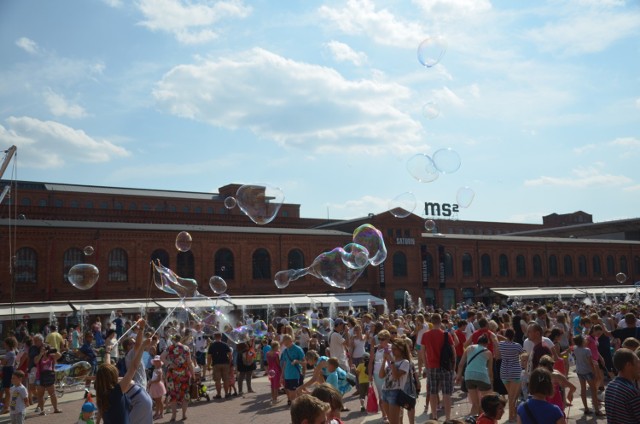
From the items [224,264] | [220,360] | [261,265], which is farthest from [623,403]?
[261,265]

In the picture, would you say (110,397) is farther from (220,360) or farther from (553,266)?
(553,266)

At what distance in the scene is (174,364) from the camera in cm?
1325

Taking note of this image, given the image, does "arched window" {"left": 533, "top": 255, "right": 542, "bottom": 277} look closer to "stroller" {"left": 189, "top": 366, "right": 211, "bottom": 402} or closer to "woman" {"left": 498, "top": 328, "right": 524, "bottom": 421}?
"stroller" {"left": 189, "top": 366, "right": 211, "bottom": 402}

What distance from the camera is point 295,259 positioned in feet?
155

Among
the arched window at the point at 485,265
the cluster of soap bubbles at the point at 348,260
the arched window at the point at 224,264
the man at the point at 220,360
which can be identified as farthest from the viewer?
the arched window at the point at 485,265

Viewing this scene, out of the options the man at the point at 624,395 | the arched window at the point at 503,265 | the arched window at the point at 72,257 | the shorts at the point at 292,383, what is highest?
the arched window at the point at 72,257

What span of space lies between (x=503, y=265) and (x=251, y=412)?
48985 millimetres

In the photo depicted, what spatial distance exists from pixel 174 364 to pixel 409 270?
132 ft

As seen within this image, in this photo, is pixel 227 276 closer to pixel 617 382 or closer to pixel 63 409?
pixel 63 409

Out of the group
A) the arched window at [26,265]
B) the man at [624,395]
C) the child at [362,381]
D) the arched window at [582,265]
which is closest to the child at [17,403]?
the child at [362,381]

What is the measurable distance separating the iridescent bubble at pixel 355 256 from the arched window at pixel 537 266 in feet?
152

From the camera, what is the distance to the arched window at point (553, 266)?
61.0 meters

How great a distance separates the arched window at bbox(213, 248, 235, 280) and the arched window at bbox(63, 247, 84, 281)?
933 cm

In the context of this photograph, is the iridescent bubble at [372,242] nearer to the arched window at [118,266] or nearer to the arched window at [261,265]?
the arched window at [118,266]
